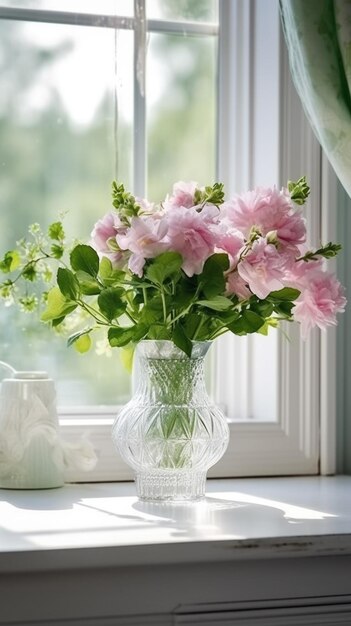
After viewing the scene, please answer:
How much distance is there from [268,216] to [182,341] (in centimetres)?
21

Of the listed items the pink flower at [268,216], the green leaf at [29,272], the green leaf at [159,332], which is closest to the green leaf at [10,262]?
the green leaf at [29,272]

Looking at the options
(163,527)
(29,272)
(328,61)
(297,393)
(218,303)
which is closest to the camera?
(163,527)

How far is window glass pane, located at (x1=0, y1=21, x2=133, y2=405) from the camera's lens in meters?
1.85

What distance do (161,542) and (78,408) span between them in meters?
0.67

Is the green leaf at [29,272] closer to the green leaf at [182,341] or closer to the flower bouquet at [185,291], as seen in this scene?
the flower bouquet at [185,291]

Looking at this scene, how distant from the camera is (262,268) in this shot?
1391 mm

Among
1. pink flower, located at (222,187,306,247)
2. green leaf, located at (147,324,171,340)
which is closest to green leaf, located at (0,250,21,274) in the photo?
green leaf, located at (147,324,171,340)

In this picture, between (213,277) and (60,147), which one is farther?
(60,147)

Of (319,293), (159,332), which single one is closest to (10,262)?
(159,332)

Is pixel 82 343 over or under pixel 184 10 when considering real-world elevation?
under

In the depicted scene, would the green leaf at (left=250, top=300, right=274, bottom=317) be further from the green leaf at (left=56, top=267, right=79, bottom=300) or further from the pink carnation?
the green leaf at (left=56, top=267, right=79, bottom=300)

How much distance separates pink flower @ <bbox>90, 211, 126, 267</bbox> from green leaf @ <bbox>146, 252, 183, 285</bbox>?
0.30ft

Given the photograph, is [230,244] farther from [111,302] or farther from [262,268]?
[111,302]

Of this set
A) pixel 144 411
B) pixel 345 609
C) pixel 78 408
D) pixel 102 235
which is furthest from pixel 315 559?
pixel 78 408
